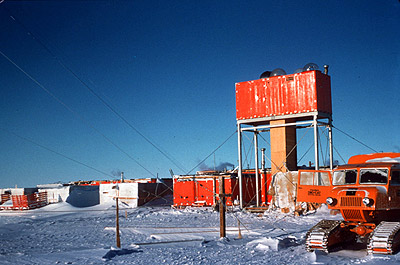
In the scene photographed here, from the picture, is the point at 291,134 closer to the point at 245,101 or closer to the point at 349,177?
the point at 245,101

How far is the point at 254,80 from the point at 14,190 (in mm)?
38057

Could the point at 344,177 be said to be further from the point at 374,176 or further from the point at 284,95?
the point at 284,95

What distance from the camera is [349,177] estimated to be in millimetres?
16422

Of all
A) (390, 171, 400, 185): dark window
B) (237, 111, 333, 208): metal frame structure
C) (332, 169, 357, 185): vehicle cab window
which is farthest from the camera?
(237, 111, 333, 208): metal frame structure

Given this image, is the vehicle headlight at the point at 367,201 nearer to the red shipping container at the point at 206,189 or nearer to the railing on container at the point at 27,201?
the red shipping container at the point at 206,189

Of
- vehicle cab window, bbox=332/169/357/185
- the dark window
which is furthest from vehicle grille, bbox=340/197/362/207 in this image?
the dark window

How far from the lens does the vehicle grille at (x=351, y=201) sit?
1529cm

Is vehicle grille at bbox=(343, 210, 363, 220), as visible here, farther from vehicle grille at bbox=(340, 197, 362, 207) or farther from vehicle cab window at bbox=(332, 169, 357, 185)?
vehicle cab window at bbox=(332, 169, 357, 185)

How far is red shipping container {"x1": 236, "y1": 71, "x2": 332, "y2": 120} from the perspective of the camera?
1268 inches

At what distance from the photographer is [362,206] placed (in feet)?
49.8

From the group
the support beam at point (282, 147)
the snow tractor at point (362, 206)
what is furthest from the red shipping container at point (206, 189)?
the snow tractor at point (362, 206)

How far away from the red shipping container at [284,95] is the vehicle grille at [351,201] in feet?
55.4

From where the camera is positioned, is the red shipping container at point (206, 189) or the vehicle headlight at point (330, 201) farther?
the red shipping container at point (206, 189)

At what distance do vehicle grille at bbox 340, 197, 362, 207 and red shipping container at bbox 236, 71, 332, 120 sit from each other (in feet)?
55.4
